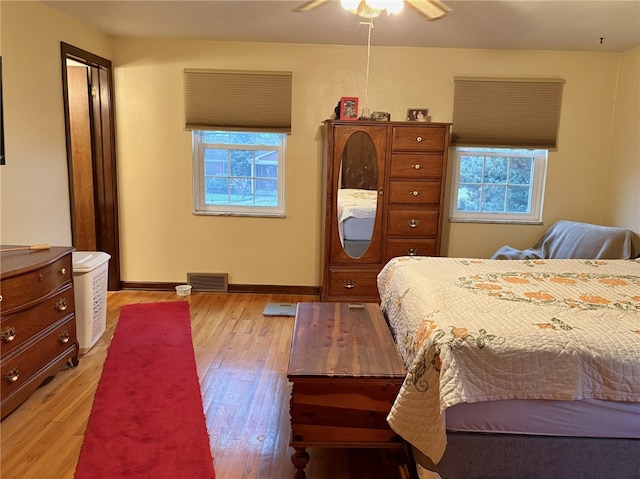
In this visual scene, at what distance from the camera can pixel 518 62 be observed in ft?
12.9

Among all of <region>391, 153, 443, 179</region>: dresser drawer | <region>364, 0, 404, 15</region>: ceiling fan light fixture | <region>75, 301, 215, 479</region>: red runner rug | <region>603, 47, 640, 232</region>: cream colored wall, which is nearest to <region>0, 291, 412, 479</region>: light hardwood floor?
<region>75, 301, 215, 479</region>: red runner rug

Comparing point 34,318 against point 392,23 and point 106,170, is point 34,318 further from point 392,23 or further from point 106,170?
point 392,23

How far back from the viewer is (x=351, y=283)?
3801 millimetres

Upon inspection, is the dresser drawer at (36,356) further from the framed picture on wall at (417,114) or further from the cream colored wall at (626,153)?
the cream colored wall at (626,153)

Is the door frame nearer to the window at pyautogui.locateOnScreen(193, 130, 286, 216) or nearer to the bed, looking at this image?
the window at pyautogui.locateOnScreen(193, 130, 286, 216)

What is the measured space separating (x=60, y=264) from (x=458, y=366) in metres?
2.17

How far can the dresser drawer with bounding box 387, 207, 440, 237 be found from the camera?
3.73 metres

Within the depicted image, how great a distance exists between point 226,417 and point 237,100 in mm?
2722

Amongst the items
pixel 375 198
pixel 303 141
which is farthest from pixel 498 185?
pixel 303 141

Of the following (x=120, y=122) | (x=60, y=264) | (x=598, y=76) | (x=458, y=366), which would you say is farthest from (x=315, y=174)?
(x=458, y=366)

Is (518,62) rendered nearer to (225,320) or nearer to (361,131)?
(361,131)

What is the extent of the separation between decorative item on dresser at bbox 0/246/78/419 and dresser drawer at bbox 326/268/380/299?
1.92 metres

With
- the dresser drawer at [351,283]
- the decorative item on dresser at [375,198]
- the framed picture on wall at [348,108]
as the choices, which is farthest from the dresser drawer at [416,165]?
the dresser drawer at [351,283]

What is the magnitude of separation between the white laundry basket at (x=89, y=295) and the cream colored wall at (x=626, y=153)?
4.09 meters
